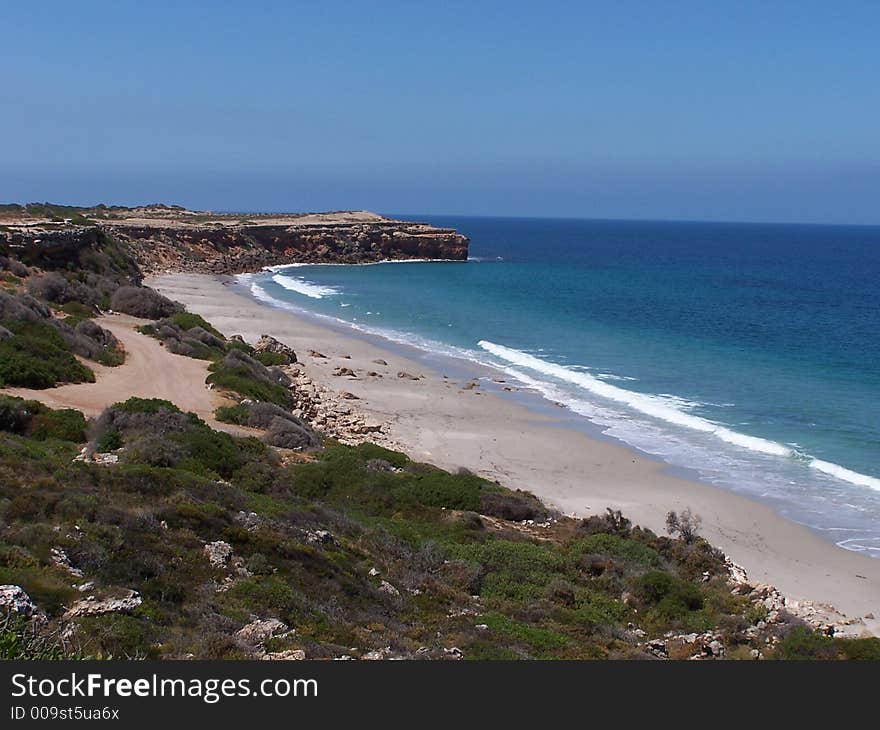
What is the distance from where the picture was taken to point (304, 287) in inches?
2499

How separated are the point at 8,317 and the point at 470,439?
44.7 feet

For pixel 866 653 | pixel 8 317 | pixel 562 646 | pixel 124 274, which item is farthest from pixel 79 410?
pixel 124 274

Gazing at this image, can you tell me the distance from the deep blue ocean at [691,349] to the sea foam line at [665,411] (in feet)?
0.23

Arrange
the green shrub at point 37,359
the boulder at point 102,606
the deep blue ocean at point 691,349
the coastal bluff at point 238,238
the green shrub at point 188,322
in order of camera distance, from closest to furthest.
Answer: the boulder at point 102,606
the green shrub at point 37,359
the deep blue ocean at point 691,349
the green shrub at point 188,322
the coastal bluff at point 238,238

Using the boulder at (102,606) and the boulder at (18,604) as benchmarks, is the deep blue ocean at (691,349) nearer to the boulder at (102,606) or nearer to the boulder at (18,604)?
the boulder at (102,606)

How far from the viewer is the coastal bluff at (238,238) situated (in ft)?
209

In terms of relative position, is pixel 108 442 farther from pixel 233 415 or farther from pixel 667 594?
pixel 667 594

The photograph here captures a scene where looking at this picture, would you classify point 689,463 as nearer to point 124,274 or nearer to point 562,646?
point 562,646

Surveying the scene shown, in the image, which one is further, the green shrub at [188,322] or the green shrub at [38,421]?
the green shrub at [188,322]

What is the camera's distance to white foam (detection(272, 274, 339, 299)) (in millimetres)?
59144

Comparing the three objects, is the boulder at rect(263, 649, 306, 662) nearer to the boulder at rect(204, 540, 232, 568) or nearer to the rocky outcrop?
the boulder at rect(204, 540, 232, 568)

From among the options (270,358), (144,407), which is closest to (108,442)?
(144,407)

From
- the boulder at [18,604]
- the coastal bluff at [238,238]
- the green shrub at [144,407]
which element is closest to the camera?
the boulder at [18,604]

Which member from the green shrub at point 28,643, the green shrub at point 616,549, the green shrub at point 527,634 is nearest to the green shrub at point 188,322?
the green shrub at point 616,549
